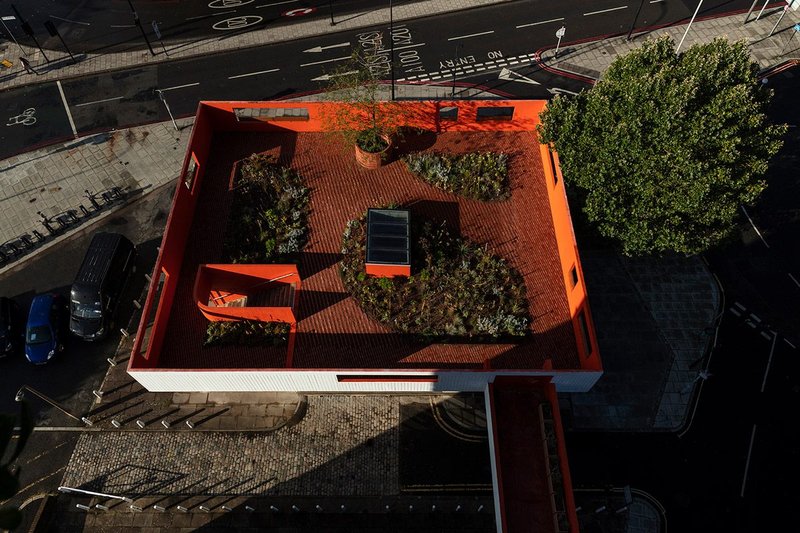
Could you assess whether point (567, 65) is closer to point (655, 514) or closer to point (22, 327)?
point (655, 514)

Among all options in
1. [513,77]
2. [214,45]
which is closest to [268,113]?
[214,45]

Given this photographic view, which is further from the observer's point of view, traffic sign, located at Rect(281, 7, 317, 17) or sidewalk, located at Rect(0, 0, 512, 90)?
traffic sign, located at Rect(281, 7, 317, 17)

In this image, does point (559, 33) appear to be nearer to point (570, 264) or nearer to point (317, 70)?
point (317, 70)

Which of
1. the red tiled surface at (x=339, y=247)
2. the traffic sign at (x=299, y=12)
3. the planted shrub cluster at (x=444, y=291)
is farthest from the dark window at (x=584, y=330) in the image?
the traffic sign at (x=299, y=12)

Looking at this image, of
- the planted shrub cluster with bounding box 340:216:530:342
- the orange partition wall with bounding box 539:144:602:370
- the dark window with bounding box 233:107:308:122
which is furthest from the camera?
the dark window with bounding box 233:107:308:122

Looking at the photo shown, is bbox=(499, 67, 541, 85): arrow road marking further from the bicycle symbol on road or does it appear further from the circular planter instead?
the bicycle symbol on road

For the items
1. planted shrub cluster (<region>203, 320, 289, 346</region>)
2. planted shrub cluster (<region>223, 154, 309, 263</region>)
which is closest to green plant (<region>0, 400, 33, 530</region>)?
planted shrub cluster (<region>203, 320, 289, 346</region>)

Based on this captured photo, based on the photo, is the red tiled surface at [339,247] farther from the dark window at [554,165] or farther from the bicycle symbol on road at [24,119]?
the bicycle symbol on road at [24,119]
